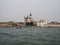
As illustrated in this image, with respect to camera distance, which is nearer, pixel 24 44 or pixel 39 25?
pixel 24 44

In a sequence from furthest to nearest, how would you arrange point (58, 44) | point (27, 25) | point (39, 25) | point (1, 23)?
point (1, 23)
point (39, 25)
point (27, 25)
point (58, 44)

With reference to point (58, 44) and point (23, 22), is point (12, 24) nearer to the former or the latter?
point (23, 22)

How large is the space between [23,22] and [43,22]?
346 inches

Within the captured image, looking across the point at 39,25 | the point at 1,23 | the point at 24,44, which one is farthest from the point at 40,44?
the point at 1,23

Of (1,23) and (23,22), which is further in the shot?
(1,23)

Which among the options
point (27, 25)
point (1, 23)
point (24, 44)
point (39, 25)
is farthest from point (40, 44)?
point (1, 23)

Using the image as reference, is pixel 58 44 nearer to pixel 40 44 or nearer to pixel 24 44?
pixel 40 44

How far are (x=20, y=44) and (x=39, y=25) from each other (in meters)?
66.7

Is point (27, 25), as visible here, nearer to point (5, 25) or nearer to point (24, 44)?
point (5, 25)

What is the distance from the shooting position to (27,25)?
75.6 m

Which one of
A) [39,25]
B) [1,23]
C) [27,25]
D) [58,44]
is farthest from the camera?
[1,23]

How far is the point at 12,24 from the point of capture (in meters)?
81.2

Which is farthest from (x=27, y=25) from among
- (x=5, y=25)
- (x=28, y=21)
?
(x=5, y=25)

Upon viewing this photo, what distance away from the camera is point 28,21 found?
3022 inches
